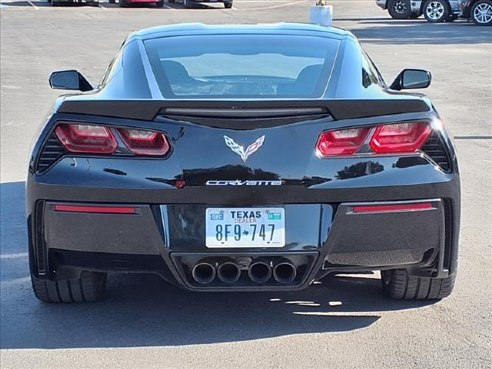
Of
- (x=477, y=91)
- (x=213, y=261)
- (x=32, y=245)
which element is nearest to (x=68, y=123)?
(x=32, y=245)

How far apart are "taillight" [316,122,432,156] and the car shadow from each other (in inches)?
36.7

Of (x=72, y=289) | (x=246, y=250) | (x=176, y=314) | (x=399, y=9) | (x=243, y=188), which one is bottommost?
(x=399, y=9)

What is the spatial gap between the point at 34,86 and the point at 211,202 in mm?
10881

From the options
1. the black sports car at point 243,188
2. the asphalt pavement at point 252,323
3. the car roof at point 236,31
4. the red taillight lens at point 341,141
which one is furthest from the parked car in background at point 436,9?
the red taillight lens at point 341,141

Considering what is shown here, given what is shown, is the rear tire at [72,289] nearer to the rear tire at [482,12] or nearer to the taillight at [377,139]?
the taillight at [377,139]

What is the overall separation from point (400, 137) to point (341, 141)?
29 centimetres

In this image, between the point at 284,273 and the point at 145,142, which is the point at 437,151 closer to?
the point at 284,273

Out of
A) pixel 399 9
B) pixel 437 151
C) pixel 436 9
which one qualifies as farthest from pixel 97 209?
pixel 399 9

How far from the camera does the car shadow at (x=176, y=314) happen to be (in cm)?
459

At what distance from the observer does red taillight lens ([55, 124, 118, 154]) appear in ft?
14.0

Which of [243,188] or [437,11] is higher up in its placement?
[243,188]

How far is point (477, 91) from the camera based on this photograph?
1372cm

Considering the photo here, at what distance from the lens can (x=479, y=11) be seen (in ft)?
89.7

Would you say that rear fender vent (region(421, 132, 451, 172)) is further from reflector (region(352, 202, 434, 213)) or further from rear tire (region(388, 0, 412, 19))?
rear tire (region(388, 0, 412, 19))
